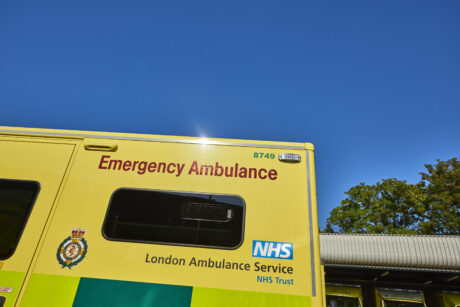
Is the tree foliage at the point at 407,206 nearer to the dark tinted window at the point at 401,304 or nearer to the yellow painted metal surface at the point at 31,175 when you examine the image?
the dark tinted window at the point at 401,304

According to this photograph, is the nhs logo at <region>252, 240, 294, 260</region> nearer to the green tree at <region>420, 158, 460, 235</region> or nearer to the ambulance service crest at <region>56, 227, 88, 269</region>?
the ambulance service crest at <region>56, 227, 88, 269</region>

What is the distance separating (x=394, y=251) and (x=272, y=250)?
9132 mm

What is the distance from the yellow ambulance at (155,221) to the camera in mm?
2328

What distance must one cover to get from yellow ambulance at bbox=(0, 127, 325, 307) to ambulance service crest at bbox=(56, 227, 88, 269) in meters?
0.01

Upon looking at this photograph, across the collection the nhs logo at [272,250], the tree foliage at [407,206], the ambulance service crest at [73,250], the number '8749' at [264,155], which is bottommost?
the ambulance service crest at [73,250]

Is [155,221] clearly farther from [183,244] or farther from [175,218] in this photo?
[183,244]

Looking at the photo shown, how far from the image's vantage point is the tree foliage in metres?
20.9

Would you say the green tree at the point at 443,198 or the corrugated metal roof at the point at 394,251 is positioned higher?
the green tree at the point at 443,198

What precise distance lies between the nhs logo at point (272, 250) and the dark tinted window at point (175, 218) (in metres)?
0.18

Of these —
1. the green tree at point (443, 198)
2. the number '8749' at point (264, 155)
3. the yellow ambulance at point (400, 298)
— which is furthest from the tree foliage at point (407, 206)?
the number '8749' at point (264, 155)

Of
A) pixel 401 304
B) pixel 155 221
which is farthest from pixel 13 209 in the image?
pixel 401 304

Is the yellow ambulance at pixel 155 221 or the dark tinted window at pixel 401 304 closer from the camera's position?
the yellow ambulance at pixel 155 221

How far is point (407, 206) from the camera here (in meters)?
23.0

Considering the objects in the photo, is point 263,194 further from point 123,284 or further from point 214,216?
point 123,284
